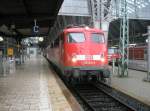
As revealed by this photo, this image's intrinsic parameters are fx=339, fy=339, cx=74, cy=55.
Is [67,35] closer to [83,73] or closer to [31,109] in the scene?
[83,73]

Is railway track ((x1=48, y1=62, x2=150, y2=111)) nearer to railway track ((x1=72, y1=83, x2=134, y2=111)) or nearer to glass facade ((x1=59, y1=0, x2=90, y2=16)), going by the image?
railway track ((x1=72, y1=83, x2=134, y2=111))

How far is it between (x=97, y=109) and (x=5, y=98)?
321 centimetres

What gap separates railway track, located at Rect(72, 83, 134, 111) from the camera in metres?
12.1

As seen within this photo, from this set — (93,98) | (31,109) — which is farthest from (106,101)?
(31,109)

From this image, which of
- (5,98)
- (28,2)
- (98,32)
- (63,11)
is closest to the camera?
(5,98)

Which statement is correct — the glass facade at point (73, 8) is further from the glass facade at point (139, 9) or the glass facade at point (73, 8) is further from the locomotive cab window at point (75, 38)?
the locomotive cab window at point (75, 38)

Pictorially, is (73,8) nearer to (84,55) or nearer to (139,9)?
(139,9)

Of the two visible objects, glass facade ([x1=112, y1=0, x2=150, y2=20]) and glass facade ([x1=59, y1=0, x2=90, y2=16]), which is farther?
glass facade ([x1=112, y1=0, x2=150, y2=20])

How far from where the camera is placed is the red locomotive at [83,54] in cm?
1633

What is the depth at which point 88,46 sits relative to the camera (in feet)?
54.9

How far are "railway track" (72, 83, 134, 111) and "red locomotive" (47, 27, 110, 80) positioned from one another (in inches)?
31.3

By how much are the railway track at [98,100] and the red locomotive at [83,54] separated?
79 centimetres

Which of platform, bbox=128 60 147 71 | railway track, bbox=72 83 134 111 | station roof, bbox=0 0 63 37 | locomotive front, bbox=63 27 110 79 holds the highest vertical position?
station roof, bbox=0 0 63 37

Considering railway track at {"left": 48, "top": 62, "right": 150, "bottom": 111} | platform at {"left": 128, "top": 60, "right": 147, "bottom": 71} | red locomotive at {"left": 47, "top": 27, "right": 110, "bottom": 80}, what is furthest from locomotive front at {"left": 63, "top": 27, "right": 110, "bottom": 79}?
platform at {"left": 128, "top": 60, "right": 147, "bottom": 71}
